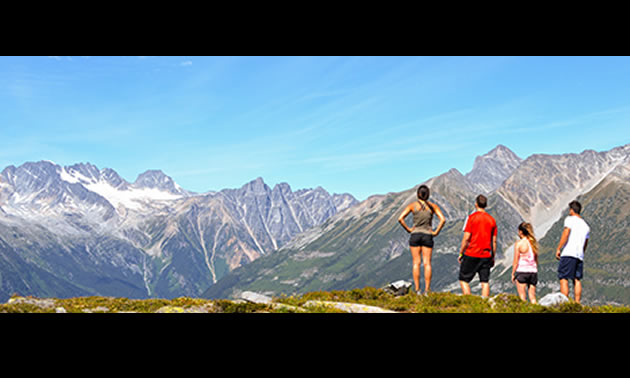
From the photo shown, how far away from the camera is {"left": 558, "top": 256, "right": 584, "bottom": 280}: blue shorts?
54.1 ft

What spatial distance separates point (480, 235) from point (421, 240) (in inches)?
80.2

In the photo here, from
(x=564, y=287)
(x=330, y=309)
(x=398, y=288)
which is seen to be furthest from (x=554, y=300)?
(x=330, y=309)

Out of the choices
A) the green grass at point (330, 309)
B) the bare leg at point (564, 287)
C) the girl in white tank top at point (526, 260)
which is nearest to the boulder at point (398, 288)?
the green grass at point (330, 309)

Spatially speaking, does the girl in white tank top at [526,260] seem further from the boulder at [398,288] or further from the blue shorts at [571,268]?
the boulder at [398,288]

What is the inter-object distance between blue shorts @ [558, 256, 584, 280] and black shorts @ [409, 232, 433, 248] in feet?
15.1

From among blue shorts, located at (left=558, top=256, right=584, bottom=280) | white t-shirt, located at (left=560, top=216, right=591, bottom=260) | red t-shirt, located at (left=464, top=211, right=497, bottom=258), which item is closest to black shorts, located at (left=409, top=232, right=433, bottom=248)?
red t-shirt, located at (left=464, top=211, right=497, bottom=258)

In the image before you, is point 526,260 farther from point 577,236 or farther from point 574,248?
point 577,236

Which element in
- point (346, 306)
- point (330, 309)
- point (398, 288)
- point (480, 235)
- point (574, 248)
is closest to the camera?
point (330, 309)

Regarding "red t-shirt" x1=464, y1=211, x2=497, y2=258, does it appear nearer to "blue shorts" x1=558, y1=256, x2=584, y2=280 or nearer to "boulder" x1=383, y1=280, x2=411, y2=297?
"blue shorts" x1=558, y1=256, x2=584, y2=280

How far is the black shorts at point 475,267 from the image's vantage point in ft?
55.1

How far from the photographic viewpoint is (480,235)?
55.2 ft
